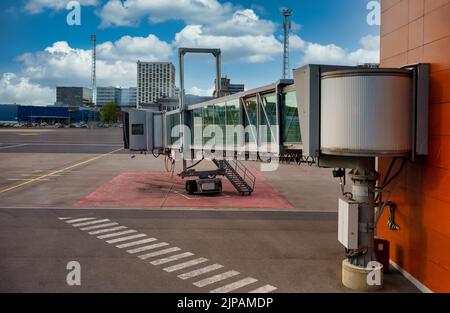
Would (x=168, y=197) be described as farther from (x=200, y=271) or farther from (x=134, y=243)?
(x=200, y=271)

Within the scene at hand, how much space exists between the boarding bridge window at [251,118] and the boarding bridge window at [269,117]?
74 cm

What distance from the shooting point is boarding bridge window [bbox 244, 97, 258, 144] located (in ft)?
56.9

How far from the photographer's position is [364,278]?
45.2 feet

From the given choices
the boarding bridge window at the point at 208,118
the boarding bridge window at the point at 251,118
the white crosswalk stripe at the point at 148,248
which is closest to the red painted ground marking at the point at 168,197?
the boarding bridge window at the point at 208,118

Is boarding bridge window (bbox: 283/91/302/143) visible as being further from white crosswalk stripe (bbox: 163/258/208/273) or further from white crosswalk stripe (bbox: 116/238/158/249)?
white crosswalk stripe (bbox: 116/238/158/249)

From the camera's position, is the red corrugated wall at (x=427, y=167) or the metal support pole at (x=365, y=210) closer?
the red corrugated wall at (x=427, y=167)

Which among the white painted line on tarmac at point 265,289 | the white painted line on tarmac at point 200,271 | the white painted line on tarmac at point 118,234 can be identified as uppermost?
the white painted line on tarmac at point 118,234

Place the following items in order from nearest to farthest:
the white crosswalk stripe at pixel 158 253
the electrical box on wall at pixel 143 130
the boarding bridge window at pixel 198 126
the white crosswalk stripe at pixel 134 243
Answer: the white crosswalk stripe at pixel 158 253 < the white crosswalk stripe at pixel 134 243 < the boarding bridge window at pixel 198 126 < the electrical box on wall at pixel 143 130

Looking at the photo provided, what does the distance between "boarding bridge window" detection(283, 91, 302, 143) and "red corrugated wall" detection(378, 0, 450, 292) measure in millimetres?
4142

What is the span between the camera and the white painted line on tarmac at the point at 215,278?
47.1 feet

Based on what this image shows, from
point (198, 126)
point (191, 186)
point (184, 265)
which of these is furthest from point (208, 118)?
point (184, 265)

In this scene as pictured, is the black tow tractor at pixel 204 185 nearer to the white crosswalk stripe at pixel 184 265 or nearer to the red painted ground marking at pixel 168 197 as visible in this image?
the red painted ground marking at pixel 168 197
